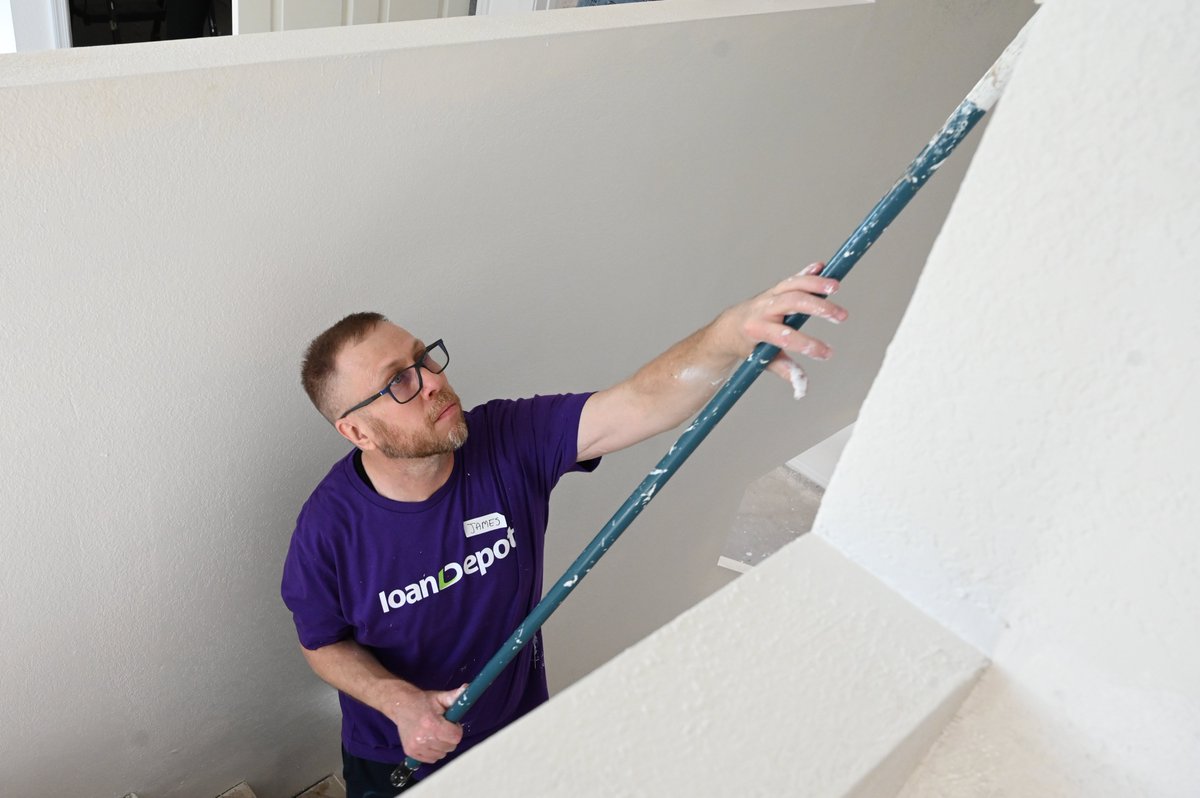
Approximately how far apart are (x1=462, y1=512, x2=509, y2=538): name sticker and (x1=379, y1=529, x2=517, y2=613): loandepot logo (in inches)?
1.1

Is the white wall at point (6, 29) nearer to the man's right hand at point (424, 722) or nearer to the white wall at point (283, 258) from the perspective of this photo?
the white wall at point (283, 258)

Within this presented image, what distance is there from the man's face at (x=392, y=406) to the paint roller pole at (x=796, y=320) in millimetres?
400

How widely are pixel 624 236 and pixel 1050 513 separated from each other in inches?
61.4

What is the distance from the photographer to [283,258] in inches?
65.5

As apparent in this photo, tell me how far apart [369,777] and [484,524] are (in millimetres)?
589

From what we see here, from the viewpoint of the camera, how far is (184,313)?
63.0 inches

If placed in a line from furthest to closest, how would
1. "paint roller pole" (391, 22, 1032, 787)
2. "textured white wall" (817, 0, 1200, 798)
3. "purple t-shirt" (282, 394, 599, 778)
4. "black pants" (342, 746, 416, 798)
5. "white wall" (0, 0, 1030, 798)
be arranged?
"black pants" (342, 746, 416, 798) < "purple t-shirt" (282, 394, 599, 778) < "white wall" (0, 0, 1030, 798) < "paint roller pole" (391, 22, 1032, 787) < "textured white wall" (817, 0, 1200, 798)

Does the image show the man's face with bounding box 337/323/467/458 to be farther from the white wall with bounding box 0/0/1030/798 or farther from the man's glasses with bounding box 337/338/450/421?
the white wall with bounding box 0/0/1030/798

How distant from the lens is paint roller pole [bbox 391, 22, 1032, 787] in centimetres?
89

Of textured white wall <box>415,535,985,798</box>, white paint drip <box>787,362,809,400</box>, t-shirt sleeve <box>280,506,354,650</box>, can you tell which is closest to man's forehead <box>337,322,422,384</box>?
t-shirt sleeve <box>280,506,354,650</box>

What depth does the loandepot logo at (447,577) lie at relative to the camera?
1789mm

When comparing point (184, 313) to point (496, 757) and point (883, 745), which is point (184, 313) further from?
point (883, 745)

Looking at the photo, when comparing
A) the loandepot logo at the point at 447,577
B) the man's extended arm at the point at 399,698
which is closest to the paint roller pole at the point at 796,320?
the man's extended arm at the point at 399,698

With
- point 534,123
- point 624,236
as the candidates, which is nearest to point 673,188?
point 624,236
